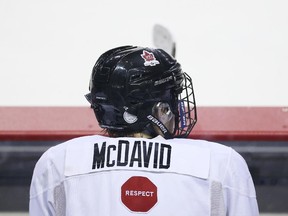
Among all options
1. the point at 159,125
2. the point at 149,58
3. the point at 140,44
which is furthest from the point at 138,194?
the point at 140,44

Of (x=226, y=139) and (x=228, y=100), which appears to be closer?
(x=226, y=139)

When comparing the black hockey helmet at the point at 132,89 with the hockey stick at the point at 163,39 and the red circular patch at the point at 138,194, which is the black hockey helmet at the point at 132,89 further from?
the hockey stick at the point at 163,39

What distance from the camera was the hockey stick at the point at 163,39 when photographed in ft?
9.41

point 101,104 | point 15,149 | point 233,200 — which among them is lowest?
point 15,149

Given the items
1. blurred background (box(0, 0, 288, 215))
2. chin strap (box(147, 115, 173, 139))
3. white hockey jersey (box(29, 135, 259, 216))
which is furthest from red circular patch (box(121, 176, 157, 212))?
blurred background (box(0, 0, 288, 215))

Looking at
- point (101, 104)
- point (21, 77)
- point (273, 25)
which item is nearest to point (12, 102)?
point (21, 77)

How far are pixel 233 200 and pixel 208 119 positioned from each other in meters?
1.17

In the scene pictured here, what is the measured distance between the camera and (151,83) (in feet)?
4.57

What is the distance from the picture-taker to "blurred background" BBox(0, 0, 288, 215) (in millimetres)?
2775

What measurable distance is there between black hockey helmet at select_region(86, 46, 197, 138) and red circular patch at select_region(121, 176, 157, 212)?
114 mm

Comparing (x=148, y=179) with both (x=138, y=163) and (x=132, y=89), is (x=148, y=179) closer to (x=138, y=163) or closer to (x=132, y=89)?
(x=138, y=163)

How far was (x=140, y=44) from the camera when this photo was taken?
3025mm

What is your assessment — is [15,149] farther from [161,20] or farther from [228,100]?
[161,20]

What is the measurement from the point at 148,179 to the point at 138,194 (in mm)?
29
